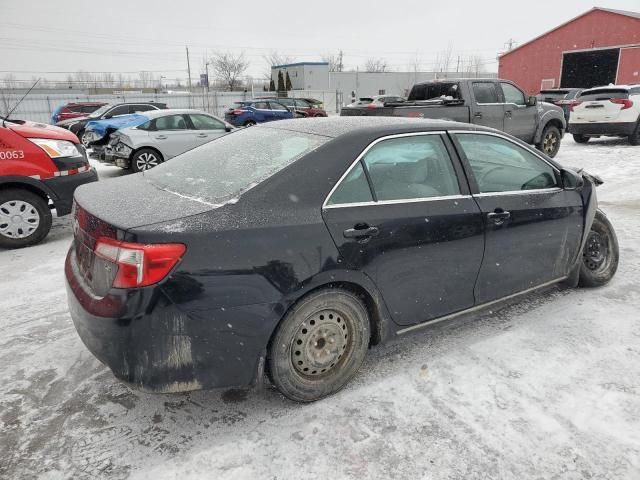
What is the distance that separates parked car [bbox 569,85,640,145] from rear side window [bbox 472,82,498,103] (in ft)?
15.1

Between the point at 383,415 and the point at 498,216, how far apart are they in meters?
1.52

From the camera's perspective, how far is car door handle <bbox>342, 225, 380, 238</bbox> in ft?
8.52


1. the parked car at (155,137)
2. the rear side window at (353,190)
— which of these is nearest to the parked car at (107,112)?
the parked car at (155,137)

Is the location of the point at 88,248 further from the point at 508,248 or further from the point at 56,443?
the point at 508,248

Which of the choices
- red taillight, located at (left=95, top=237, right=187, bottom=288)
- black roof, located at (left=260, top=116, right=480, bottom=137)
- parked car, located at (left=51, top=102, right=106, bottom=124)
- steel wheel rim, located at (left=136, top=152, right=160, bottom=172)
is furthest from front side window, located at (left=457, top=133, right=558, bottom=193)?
parked car, located at (left=51, top=102, right=106, bottom=124)

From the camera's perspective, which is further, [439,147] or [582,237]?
[582,237]

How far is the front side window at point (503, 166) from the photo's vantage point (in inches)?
130

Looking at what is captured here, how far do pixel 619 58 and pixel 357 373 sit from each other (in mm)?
32858

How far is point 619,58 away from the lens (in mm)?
28359

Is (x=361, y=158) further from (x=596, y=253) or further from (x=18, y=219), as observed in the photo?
(x=18, y=219)

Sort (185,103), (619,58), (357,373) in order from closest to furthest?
(357,373), (619,58), (185,103)

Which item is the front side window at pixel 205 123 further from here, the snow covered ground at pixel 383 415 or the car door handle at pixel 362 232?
A: the car door handle at pixel 362 232

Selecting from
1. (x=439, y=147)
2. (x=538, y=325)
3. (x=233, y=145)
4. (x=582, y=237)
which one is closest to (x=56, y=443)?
(x=233, y=145)

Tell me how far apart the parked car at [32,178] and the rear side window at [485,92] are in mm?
7759
